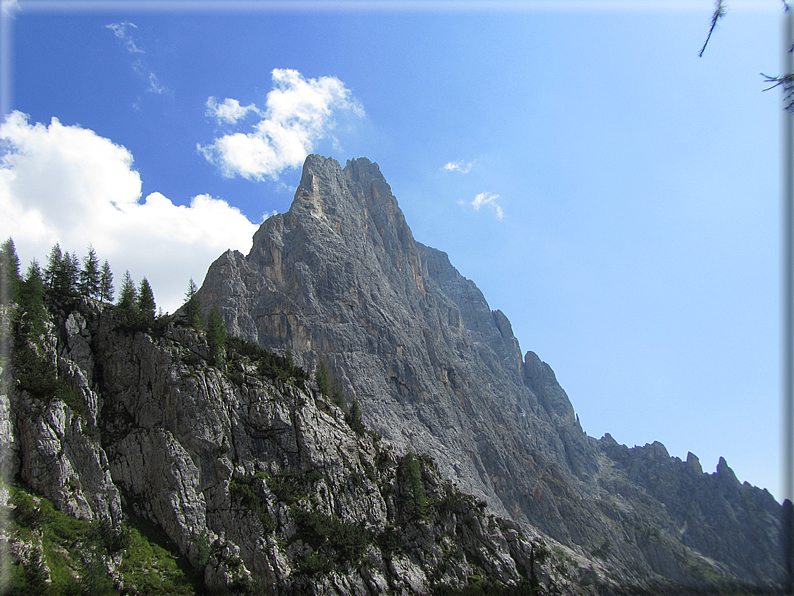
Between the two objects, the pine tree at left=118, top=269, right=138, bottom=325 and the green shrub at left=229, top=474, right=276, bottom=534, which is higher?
the pine tree at left=118, top=269, right=138, bottom=325

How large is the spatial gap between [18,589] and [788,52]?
208ft

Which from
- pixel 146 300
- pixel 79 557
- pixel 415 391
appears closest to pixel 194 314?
pixel 146 300

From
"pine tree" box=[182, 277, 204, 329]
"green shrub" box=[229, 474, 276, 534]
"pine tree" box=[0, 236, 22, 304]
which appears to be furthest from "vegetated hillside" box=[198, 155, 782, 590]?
"green shrub" box=[229, 474, 276, 534]

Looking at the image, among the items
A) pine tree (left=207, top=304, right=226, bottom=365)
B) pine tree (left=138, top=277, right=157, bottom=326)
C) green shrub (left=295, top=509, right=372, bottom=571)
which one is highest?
pine tree (left=138, top=277, right=157, bottom=326)

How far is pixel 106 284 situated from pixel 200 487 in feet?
141

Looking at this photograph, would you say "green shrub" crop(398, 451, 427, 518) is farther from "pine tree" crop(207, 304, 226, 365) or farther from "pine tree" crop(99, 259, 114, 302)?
"pine tree" crop(99, 259, 114, 302)

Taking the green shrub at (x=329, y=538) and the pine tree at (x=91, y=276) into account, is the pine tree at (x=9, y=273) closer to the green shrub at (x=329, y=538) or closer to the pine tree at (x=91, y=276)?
the pine tree at (x=91, y=276)

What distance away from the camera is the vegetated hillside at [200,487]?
55.0 meters

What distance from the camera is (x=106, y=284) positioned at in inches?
3467

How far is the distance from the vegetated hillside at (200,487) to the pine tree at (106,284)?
1085 cm

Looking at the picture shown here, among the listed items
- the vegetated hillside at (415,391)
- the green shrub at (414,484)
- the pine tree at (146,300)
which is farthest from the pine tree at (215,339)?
the vegetated hillside at (415,391)

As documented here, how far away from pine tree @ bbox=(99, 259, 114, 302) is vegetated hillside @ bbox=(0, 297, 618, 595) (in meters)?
10.9

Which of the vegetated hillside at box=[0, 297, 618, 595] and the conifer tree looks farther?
the conifer tree

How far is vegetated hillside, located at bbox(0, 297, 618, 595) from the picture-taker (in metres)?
55.0
